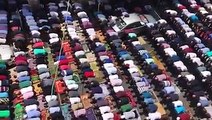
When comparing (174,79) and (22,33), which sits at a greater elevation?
(22,33)

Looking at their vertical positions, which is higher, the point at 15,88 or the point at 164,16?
the point at 164,16

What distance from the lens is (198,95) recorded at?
29547 millimetres

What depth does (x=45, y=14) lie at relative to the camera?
35.3 m

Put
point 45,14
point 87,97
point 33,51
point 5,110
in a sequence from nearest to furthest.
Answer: point 5,110 < point 87,97 < point 33,51 < point 45,14

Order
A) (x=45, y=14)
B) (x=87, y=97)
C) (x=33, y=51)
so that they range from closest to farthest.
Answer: (x=87, y=97)
(x=33, y=51)
(x=45, y=14)

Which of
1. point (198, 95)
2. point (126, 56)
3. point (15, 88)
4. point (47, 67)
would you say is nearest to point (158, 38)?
point (126, 56)

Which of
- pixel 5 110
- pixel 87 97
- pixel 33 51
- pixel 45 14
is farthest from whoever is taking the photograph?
pixel 45 14

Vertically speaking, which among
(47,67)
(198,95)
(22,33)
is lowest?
(198,95)

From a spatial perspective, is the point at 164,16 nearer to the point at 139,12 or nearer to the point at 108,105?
the point at 139,12

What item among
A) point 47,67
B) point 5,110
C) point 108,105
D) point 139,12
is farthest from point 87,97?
point 139,12

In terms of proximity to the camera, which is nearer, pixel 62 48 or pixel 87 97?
pixel 87 97

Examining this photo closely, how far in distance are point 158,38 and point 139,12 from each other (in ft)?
13.8

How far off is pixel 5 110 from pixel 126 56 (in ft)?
33.4

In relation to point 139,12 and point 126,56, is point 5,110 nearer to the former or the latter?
point 126,56
